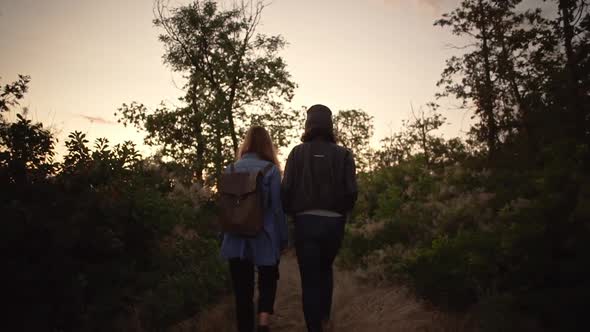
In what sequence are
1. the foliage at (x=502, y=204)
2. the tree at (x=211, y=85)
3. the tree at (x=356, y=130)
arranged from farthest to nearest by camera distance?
the tree at (x=356, y=130)
the tree at (x=211, y=85)
the foliage at (x=502, y=204)

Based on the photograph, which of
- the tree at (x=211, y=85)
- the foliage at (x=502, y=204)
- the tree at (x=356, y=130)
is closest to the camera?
the foliage at (x=502, y=204)

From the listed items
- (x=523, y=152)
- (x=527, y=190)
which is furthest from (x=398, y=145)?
(x=527, y=190)

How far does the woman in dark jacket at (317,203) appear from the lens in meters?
3.80

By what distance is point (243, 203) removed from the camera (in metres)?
4.04

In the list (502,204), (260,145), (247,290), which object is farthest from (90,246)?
(502,204)

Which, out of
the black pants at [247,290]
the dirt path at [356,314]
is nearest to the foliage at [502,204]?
the dirt path at [356,314]

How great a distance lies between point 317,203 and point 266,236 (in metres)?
0.73

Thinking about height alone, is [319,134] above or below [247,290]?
above

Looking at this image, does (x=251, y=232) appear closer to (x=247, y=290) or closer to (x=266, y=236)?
(x=266, y=236)

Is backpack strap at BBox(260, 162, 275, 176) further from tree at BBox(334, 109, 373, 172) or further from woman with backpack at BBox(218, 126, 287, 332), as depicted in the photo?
tree at BBox(334, 109, 373, 172)

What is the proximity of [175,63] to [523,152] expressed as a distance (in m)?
19.4

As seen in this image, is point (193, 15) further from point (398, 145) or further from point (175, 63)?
point (398, 145)

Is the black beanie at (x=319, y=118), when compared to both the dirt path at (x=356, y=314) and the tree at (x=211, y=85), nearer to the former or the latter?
the dirt path at (x=356, y=314)

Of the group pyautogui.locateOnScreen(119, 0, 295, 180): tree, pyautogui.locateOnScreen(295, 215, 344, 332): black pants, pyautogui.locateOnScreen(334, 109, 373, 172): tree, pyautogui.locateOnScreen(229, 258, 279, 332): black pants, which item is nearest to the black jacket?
pyautogui.locateOnScreen(295, 215, 344, 332): black pants
